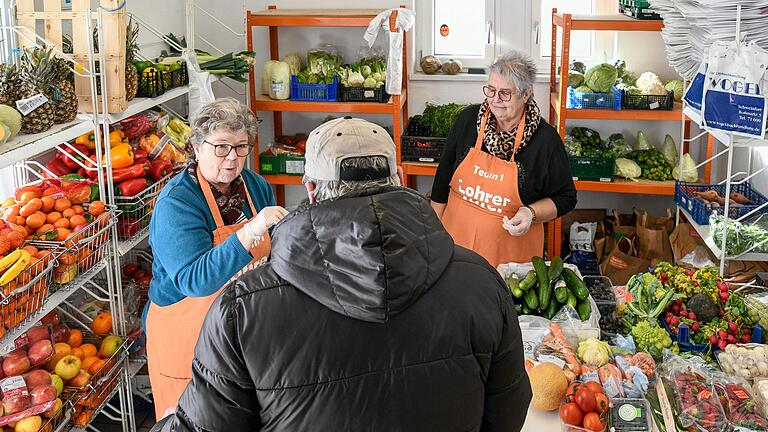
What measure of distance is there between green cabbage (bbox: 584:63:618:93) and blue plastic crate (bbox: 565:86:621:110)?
0.16 ft

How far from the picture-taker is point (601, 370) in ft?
8.92

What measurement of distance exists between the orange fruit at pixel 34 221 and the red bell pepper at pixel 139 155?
0.74m

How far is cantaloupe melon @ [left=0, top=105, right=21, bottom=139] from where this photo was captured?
2.87 meters

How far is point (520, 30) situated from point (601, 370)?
330cm

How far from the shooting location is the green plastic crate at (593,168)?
200 inches

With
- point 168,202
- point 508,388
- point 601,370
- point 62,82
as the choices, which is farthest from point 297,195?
point 508,388

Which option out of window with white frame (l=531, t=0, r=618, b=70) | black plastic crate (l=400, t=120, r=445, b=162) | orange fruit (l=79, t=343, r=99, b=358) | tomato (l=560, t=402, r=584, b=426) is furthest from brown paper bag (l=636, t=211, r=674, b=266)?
orange fruit (l=79, t=343, r=99, b=358)

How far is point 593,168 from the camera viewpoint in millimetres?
5109

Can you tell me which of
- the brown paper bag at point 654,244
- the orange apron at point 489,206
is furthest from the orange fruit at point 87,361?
the brown paper bag at point 654,244

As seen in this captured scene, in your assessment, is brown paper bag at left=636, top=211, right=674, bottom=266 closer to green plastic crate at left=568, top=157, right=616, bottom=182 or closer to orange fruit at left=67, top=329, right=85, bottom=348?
green plastic crate at left=568, top=157, right=616, bottom=182

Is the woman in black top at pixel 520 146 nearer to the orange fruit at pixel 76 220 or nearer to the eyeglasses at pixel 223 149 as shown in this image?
the eyeglasses at pixel 223 149

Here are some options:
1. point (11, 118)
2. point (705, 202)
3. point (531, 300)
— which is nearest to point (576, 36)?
point (705, 202)

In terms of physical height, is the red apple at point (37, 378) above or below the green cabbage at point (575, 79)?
below

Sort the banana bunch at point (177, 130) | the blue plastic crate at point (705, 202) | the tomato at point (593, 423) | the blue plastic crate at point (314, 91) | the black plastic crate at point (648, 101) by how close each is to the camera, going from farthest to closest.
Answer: the blue plastic crate at point (314, 91) → the black plastic crate at point (648, 101) → the banana bunch at point (177, 130) → the blue plastic crate at point (705, 202) → the tomato at point (593, 423)
